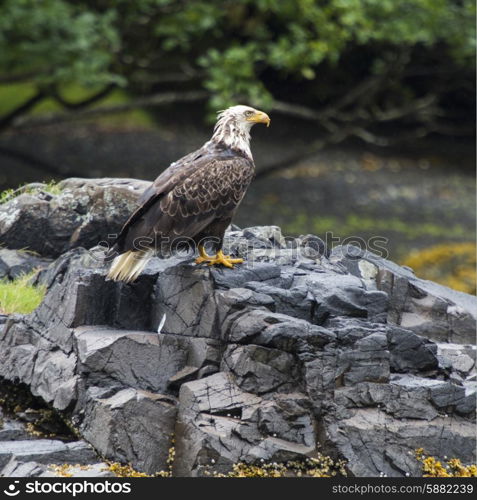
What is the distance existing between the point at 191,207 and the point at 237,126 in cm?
116

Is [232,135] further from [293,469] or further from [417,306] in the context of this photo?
[293,469]

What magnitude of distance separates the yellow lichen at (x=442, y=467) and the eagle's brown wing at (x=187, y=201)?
3183mm

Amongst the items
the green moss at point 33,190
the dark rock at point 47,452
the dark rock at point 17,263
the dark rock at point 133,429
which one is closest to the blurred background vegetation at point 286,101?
the green moss at point 33,190

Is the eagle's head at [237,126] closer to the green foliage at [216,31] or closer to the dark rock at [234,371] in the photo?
the dark rock at [234,371]

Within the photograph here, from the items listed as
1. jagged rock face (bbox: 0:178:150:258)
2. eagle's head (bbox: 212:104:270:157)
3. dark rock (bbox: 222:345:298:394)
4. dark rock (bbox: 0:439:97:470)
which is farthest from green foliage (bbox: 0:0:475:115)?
dark rock (bbox: 0:439:97:470)

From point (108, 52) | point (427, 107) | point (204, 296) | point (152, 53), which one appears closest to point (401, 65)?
point (427, 107)

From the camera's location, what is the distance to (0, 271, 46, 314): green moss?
33.7ft

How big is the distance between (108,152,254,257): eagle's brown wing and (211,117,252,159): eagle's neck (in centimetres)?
22

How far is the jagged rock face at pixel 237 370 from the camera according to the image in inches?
324

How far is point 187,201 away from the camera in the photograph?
360 inches

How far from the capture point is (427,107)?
26906 millimetres

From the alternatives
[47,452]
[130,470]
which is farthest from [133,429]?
[47,452]

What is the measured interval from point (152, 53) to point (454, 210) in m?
9.17

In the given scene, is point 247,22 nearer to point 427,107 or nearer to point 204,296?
point 427,107
